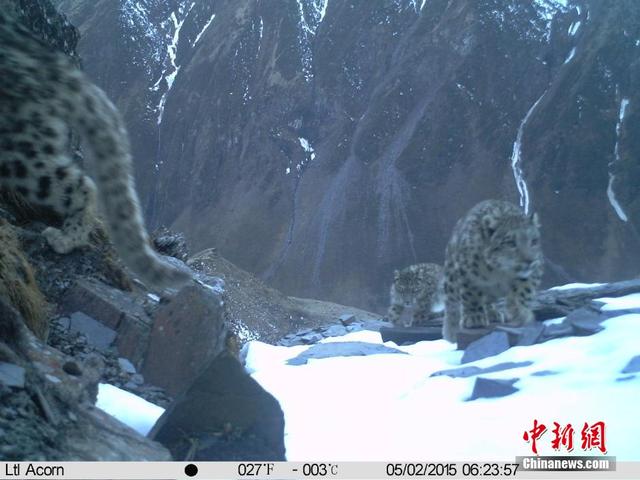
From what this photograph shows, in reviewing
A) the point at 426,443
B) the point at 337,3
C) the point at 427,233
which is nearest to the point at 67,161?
the point at 426,443

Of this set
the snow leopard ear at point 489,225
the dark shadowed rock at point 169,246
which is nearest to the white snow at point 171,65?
the dark shadowed rock at point 169,246

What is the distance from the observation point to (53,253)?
15.4 feet

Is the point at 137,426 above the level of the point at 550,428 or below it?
below

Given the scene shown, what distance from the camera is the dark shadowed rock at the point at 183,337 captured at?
4.23m

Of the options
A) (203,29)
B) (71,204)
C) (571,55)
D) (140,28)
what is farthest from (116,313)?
(203,29)

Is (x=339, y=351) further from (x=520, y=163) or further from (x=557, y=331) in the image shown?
(x=520, y=163)

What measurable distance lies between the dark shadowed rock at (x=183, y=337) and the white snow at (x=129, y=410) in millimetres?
1020

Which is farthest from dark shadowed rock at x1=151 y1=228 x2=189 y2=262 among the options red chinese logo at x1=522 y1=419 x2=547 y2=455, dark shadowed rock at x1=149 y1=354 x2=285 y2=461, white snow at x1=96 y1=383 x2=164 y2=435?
red chinese logo at x1=522 y1=419 x2=547 y2=455

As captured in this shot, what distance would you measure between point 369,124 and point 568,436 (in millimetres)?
22068

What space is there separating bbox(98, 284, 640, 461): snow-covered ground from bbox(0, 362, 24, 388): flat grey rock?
0.63 m

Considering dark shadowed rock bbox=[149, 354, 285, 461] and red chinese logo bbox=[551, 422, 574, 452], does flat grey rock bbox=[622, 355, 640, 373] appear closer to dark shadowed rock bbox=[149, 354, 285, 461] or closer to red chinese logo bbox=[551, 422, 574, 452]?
red chinese logo bbox=[551, 422, 574, 452]

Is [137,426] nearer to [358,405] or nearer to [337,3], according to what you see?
[358,405]

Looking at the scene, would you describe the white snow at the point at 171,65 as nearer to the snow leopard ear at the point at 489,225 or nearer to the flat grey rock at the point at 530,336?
the snow leopard ear at the point at 489,225

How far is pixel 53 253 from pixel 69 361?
7.11ft
